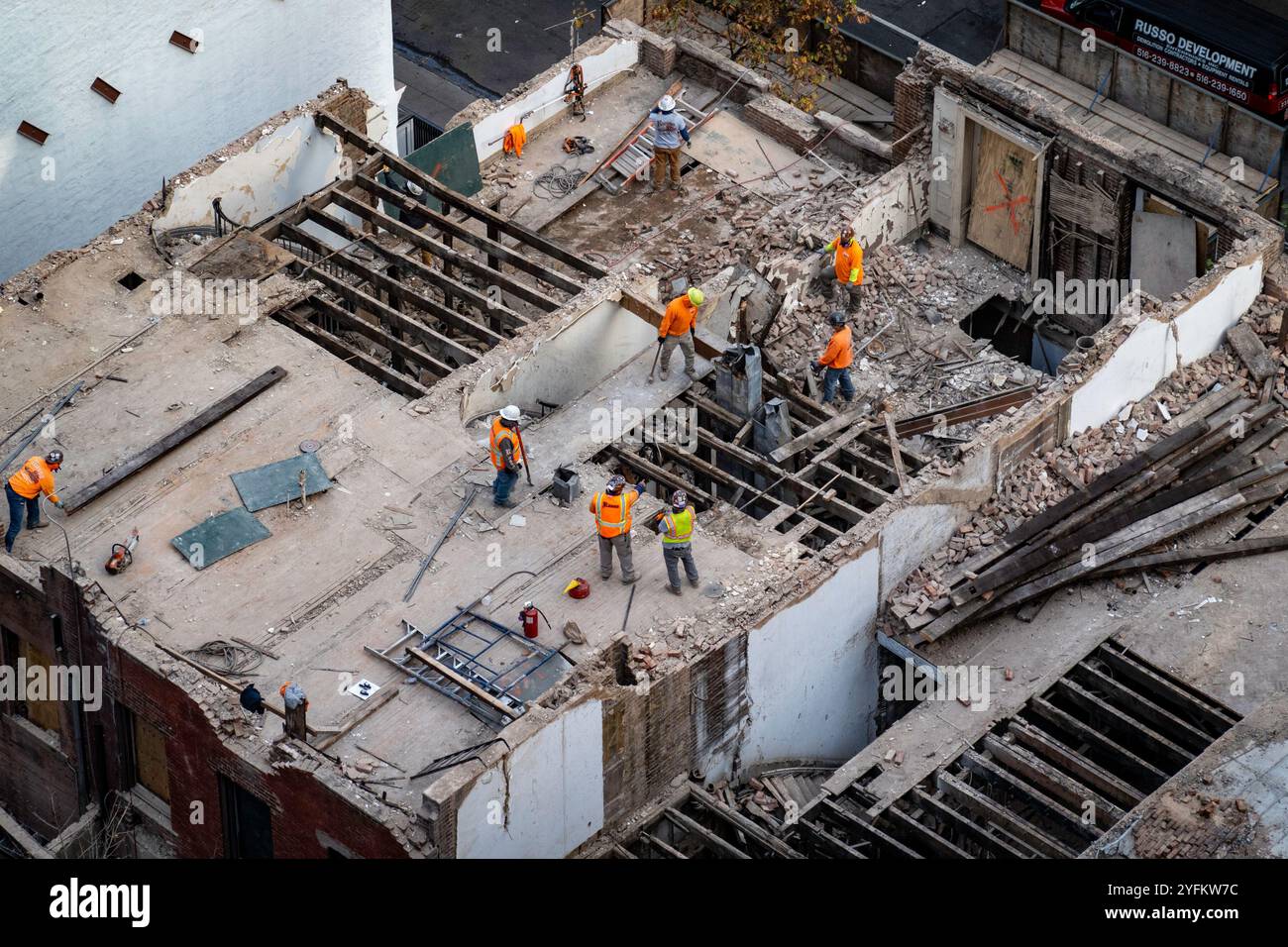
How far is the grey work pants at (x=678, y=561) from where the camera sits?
40.4 metres

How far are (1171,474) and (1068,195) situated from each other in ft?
22.3

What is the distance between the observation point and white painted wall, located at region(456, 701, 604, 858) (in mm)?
37062

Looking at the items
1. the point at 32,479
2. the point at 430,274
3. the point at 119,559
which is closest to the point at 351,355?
the point at 430,274

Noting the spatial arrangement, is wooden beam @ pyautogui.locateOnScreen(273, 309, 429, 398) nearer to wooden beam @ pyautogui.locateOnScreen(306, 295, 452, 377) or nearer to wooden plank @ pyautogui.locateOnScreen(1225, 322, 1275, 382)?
wooden beam @ pyautogui.locateOnScreen(306, 295, 452, 377)

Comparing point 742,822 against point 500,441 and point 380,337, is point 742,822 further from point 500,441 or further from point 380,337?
point 380,337

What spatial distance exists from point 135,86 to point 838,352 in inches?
601

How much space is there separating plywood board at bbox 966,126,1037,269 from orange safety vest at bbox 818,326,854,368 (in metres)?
6.35

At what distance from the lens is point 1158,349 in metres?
46.0

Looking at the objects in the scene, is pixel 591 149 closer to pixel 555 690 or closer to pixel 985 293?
pixel 985 293

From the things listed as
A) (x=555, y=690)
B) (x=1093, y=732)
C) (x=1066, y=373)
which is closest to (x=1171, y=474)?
(x=1066, y=373)

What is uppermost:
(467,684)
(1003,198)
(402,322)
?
(1003,198)

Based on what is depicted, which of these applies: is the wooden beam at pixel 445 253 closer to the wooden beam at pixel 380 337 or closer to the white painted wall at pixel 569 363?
the white painted wall at pixel 569 363

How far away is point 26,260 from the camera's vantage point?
5072 centimetres

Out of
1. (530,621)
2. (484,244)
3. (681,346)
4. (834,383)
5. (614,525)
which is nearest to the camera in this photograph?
(530,621)
